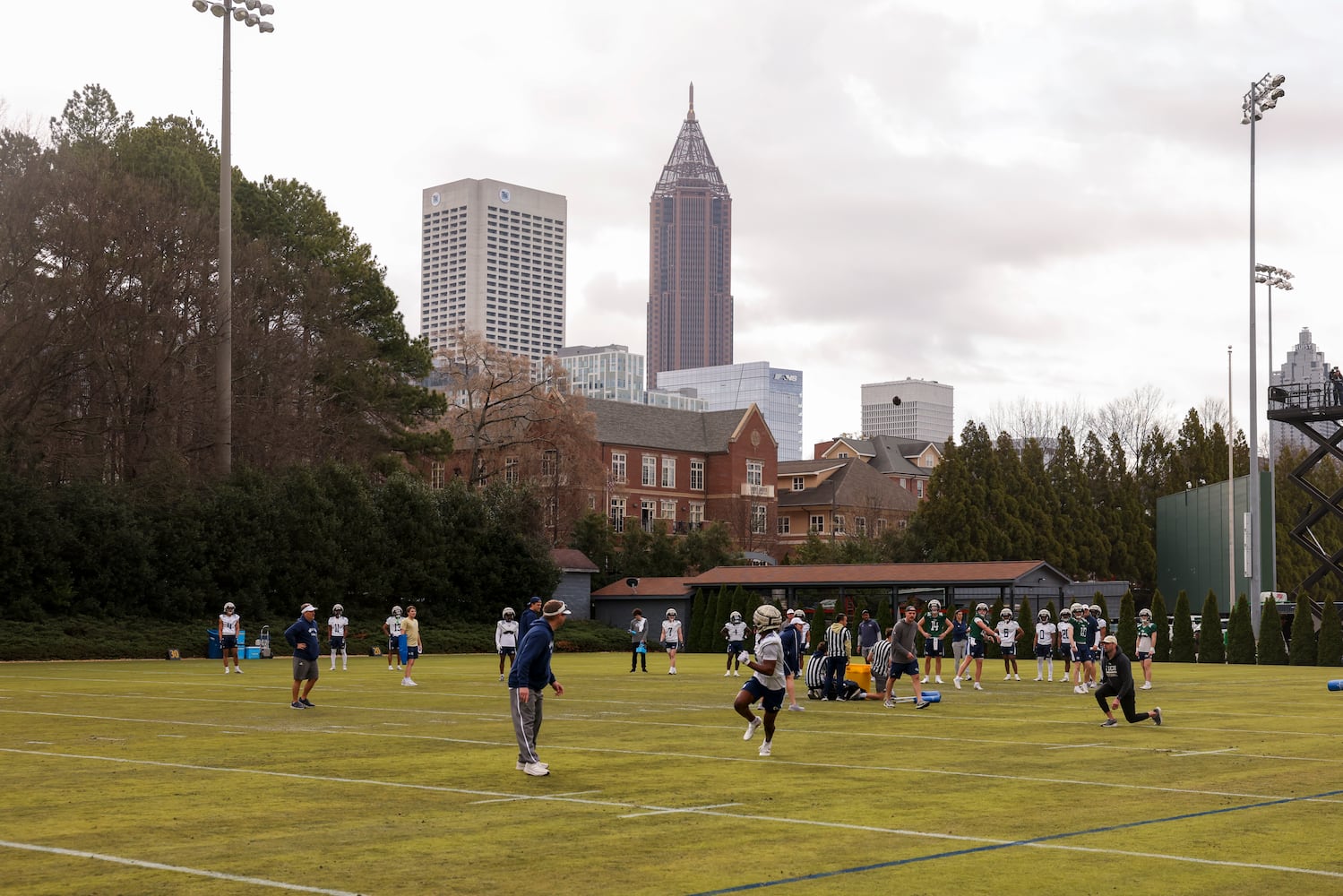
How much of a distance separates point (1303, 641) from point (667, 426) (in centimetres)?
6780

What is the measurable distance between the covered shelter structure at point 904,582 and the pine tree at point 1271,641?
7.27 m

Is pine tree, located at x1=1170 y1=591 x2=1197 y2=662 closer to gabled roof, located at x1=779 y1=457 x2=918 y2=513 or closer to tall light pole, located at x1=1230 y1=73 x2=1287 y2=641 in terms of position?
tall light pole, located at x1=1230 y1=73 x2=1287 y2=641

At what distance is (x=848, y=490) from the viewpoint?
392 ft

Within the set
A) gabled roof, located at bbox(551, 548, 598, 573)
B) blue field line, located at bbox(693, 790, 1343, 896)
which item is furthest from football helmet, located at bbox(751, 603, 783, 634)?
gabled roof, located at bbox(551, 548, 598, 573)

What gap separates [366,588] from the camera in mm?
61969

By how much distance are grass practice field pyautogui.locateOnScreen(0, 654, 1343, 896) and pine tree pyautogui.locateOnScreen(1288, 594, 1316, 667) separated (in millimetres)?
28578

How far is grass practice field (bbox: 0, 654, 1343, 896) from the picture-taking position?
33.3 ft

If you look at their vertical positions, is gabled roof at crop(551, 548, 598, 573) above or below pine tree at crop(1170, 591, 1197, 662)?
above

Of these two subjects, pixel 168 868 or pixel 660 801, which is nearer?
pixel 168 868

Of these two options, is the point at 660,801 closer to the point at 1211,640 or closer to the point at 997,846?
the point at 997,846

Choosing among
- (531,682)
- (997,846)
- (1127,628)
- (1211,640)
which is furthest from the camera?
(1211,640)

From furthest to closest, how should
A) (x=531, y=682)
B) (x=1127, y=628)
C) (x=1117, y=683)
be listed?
(x=1127, y=628)
(x=1117, y=683)
(x=531, y=682)

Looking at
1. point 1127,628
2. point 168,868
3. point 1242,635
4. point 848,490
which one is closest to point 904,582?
point 1127,628

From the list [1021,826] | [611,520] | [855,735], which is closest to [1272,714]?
[855,735]
